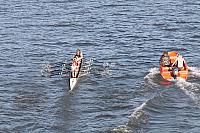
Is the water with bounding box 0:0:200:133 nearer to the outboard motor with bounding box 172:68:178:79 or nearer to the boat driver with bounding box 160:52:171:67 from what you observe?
the boat driver with bounding box 160:52:171:67

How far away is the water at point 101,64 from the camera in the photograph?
177 ft

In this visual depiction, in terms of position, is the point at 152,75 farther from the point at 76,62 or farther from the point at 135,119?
the point at 135,119

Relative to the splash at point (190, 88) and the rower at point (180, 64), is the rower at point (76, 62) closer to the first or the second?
the rower at point (180, 64)

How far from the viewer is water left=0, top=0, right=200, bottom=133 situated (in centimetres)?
5406

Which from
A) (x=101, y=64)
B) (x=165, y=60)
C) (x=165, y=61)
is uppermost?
(x=165, y=60)

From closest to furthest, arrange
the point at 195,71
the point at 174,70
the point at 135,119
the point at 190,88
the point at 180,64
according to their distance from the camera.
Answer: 1. the point at 135,119
2. the point at 190,88
3. the point at 174,70
4. the point at 180,64
5. the point at 195,71

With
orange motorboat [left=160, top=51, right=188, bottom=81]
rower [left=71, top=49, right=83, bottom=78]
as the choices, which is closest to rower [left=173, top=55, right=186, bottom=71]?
orange motorboat [left=160, top=51, right=188, bottom=81]

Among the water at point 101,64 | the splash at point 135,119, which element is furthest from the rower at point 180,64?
the splash at point 135,119

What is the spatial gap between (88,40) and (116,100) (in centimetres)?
2567

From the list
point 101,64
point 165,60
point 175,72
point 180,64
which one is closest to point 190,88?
point 175,72

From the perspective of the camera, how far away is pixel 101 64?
235 ft

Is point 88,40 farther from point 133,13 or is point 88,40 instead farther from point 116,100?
point 116,100

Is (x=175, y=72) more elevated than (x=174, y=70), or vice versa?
(x=174, y=70)

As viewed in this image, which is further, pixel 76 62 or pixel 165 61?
pixel 76 62
